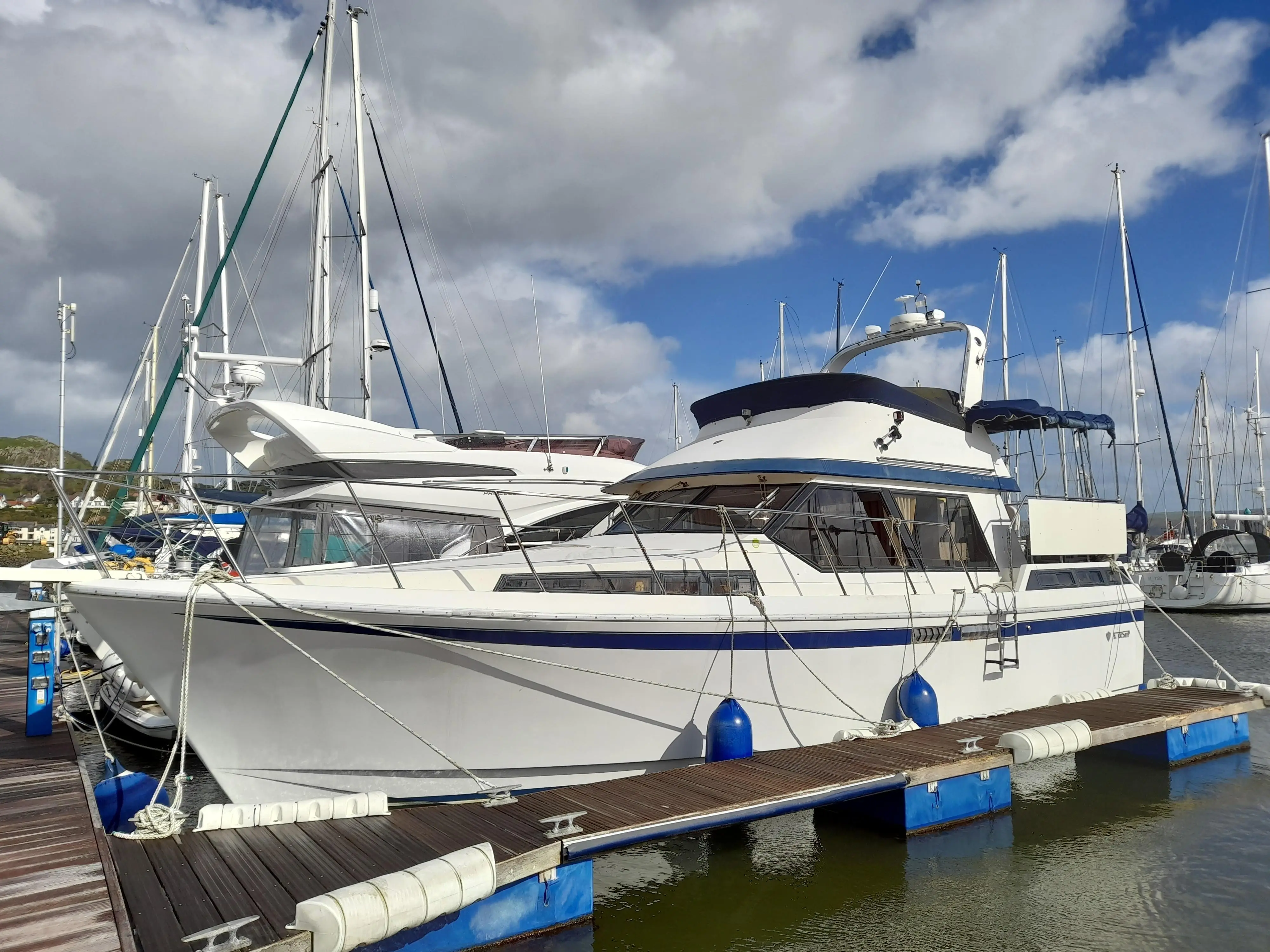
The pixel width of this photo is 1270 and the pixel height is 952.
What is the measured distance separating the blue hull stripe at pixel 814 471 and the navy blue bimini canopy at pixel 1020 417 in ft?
2.19

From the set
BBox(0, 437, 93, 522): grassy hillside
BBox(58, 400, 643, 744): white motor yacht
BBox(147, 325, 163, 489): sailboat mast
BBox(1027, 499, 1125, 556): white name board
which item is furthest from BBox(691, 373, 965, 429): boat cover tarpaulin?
BBox(0, 437, 93, 522): grassy hillside

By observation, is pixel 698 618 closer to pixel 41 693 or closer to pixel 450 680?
pixel 450 680

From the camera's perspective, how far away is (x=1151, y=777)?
8398 millimetres

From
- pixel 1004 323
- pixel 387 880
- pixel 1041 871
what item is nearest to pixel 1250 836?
pixel 1041 871

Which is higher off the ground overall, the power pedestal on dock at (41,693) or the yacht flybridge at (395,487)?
the yacht flybridge at (395,487)

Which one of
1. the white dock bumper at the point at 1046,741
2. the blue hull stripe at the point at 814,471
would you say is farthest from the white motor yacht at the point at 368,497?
the white dock bumper at the point at 1046,741

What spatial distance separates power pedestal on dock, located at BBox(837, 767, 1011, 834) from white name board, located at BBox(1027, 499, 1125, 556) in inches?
123

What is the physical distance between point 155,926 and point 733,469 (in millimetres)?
5473

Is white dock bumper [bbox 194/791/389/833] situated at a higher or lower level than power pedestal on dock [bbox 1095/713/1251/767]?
higher

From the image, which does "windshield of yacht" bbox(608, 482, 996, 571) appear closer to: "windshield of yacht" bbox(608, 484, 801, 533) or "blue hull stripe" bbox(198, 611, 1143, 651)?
"windshield of yacht" bbox(608, 484, 801, 533)

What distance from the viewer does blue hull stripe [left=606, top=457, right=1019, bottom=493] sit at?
25.5ft

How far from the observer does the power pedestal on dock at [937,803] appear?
6.41m

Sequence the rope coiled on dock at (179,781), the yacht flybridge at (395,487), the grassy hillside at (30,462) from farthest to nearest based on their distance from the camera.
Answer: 1. the grassy hillside at (30,462)
2. the yacht flybridge at (395,487)
3. the rope coiled on dock at (179,781)

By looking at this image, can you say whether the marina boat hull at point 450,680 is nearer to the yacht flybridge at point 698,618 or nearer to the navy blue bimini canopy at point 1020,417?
the yacht flybridge at point 698,618
